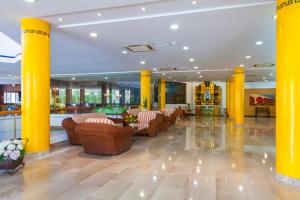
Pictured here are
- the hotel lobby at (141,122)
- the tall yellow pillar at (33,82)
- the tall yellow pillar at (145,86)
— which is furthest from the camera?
the tall yellow pillar at (145,86)

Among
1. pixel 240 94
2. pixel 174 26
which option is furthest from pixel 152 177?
pixel 240 94

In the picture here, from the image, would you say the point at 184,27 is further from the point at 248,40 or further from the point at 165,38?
the point at 248,40

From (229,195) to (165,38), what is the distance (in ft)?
15.3

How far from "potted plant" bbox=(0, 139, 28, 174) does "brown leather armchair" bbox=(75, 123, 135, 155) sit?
1.35 meters

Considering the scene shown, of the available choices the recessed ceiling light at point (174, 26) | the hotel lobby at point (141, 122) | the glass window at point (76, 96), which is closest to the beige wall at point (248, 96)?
the hotel lobby at point (141, 122)

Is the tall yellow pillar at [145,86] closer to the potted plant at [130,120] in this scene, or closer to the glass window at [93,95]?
the potted plant at [130,120]

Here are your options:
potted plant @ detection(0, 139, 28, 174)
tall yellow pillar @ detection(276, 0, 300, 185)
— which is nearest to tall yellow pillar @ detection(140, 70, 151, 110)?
potted plant @ detection(0, 139, 28, 174)

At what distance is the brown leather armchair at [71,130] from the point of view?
20.5ft

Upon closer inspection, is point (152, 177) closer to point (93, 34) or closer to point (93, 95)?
point (93, 34)

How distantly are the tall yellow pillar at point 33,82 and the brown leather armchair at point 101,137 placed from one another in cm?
88

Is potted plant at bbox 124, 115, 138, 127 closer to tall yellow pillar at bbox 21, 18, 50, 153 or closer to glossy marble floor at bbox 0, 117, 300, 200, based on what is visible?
glossy marble floor at bbox 0, 117, 300, 200

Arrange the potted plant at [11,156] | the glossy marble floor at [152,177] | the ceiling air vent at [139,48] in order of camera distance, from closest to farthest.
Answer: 1. the glossy marble floor at [152,177]
2. the potted plant at [11,156]
3. the ceiling air vent at [139,48]

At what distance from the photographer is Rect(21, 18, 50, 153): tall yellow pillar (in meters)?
4.91

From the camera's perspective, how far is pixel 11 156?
3.82 meters
